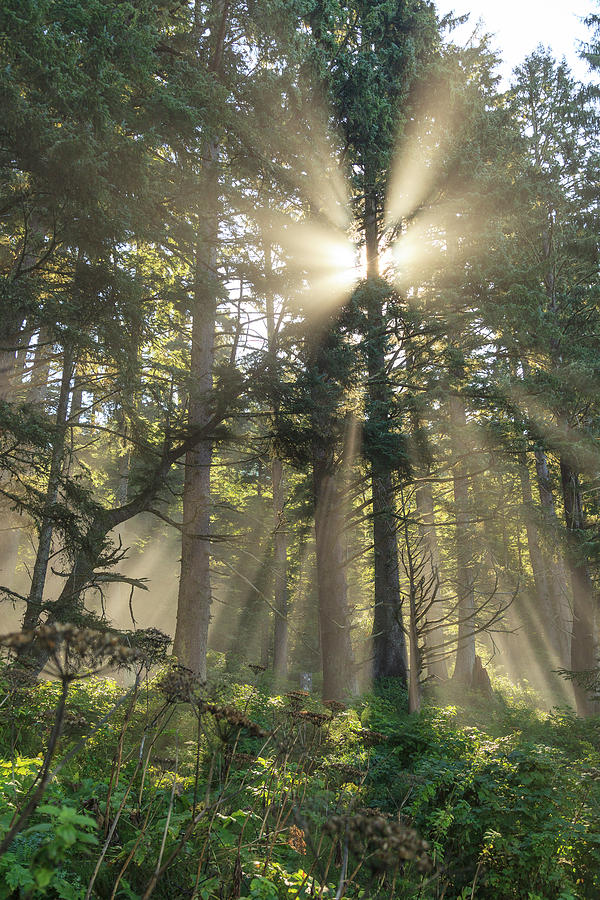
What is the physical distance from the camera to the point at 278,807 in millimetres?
3639

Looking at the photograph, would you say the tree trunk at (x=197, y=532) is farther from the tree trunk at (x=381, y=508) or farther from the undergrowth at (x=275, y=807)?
the tree trunk at (x=381, y=508)

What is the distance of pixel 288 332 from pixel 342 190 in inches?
125

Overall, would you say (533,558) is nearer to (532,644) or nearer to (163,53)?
(532,644)

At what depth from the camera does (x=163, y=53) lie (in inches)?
399

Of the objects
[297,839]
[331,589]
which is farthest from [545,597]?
[297,839]

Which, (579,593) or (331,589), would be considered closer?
(331,589)

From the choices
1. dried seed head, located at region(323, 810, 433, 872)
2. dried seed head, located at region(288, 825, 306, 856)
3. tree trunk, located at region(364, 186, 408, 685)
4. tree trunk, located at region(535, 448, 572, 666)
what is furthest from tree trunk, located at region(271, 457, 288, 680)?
dried seed head, located at region(323, 810, 433, 872)

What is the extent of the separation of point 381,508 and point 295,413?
369 centimetres

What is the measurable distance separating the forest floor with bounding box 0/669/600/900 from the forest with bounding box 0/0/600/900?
0.13ft

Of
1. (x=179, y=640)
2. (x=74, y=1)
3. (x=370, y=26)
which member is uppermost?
(x=370, y=26)

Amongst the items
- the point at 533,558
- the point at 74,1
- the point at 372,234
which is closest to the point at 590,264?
the point at 372,234

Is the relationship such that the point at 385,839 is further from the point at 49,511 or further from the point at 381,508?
the point at 381,508

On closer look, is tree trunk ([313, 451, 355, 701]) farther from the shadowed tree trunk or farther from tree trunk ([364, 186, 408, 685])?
the shadowed tree trunk

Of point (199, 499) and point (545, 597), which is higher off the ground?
point (199, 499)
